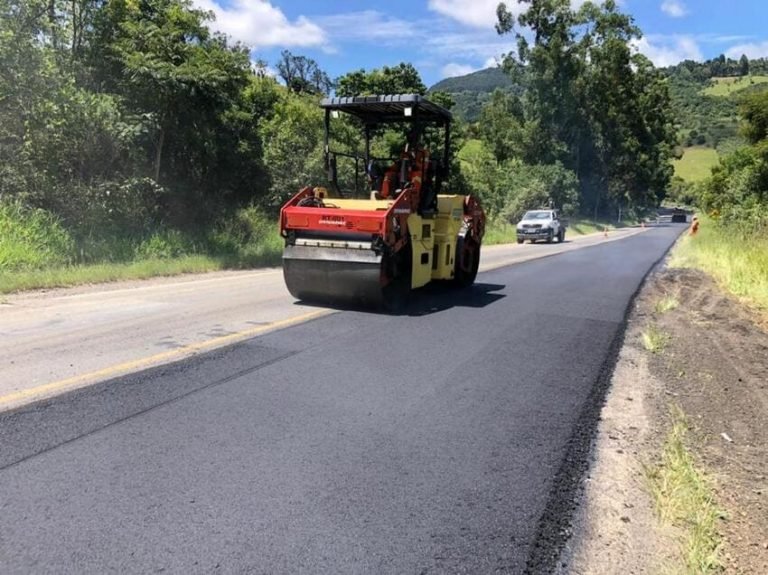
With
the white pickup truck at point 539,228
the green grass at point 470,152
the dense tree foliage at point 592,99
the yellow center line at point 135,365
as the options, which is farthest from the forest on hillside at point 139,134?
the dense tree foliage at point 592,99

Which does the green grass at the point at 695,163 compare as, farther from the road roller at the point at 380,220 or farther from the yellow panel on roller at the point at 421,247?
the yellow panel on roller at the point at 421,247

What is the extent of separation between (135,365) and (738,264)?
1310 cm

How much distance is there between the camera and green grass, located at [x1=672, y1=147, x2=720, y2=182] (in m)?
130

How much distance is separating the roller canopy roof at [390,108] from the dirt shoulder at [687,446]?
14.7ft

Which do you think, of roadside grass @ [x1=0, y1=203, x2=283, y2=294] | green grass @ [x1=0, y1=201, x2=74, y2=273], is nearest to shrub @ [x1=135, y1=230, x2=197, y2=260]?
roadside grass @ [x1=0, y1=203, x2=283, y2=294]

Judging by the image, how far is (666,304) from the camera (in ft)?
36.9

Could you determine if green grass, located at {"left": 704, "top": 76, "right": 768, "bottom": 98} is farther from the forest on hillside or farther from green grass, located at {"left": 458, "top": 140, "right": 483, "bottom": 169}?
the forest on hillside

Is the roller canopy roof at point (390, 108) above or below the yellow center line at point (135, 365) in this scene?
above

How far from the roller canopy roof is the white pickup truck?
931 inches

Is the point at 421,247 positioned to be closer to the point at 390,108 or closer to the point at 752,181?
the point at 390,108

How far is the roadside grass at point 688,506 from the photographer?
3207 millimetres

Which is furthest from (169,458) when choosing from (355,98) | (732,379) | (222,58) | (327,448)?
(222,58)

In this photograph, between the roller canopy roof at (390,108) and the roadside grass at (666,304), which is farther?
the roadside grass at (666,304)

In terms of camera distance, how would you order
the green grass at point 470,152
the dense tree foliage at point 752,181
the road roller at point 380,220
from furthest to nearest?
the green grass at point 470,152 < the dense tree foliage at point 752,181 < the road roller at point 380,220
